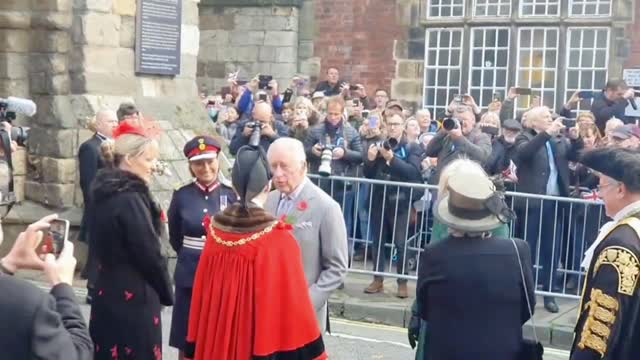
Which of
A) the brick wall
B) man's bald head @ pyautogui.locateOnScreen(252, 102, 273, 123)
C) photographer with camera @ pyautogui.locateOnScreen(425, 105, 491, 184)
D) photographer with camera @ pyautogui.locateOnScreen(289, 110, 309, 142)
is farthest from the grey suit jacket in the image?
the brick wall

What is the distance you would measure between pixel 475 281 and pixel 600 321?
2.32 ft

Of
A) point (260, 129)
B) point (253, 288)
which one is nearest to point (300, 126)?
point (260, 129)

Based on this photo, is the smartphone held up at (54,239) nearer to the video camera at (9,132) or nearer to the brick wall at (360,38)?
the video camera at (9,132)

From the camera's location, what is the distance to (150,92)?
12.6m

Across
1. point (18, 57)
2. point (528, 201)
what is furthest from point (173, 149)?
point (528, 201)

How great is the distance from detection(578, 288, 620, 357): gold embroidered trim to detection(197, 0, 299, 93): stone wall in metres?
16.4

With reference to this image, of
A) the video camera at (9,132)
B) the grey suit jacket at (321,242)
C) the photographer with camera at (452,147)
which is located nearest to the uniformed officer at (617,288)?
the grey suit jacket at (321,242)

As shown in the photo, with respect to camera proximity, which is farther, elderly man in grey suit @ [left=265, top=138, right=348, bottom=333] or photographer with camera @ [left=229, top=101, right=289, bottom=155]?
photographer with camera @ [left=229, top=101, right=289, bottom=155]

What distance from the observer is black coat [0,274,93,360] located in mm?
3379

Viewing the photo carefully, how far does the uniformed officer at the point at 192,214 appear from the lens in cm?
648

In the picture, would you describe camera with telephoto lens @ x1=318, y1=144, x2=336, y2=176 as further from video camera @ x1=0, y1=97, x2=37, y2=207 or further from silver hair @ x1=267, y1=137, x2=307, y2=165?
silver hair @ x1=267, y1=137, x2=307, y2=165

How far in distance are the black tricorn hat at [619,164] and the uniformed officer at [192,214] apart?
2727mm

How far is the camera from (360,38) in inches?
826

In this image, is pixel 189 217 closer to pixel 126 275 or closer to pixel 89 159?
pixel 126 275
